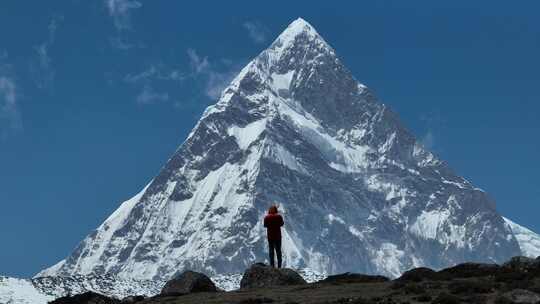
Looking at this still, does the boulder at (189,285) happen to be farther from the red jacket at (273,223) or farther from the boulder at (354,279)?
the boulder at (354,279)

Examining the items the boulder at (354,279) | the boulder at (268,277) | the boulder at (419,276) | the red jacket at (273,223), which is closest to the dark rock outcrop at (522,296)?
the boulder at (419,276)

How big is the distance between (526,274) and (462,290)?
3.46m

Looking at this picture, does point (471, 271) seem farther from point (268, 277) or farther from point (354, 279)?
point (268, 277)

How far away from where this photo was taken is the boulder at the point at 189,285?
5072 centimetres

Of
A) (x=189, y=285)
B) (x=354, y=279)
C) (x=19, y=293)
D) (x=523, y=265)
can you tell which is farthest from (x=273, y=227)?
(x=19, y=293)

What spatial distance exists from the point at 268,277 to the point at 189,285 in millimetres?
2922

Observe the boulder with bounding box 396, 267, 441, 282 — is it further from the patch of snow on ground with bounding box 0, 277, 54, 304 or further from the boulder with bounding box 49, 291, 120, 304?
the patch of snow on ground with bounding box 0, 277, 54, 304

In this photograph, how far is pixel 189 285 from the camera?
50.9 m

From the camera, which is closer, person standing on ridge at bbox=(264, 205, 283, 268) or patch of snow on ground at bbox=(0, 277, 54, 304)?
person standing on ridge at bbox=(264, 205, 283, 268)

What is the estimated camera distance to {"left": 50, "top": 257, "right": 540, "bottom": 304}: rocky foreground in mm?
41344

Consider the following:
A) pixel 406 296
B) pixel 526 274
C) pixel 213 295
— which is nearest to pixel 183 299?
pixel 213 295

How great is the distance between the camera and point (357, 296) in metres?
43.6

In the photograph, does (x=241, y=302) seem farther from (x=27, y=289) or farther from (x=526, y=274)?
(x=27, y=289)

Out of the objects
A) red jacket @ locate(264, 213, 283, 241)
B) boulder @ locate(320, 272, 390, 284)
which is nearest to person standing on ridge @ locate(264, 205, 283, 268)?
red jacket @ locate(264, 213, 283, 241)
